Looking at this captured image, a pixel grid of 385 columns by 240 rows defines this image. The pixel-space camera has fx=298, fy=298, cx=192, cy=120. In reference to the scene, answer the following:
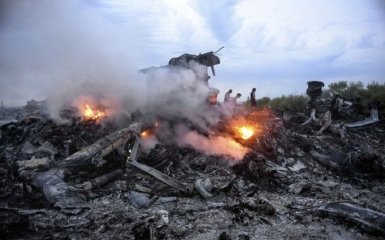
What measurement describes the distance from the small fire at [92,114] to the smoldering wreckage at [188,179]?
0.05 metres

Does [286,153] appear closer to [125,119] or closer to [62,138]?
[125,119]

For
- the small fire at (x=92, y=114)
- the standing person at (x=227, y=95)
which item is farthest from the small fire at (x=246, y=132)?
the small fire at (x=92, y=114)

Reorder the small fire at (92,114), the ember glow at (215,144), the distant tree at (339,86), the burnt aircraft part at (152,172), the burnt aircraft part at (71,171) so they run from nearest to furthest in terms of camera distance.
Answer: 1. the burnt aircraft part at (71,171)
2. the burnt aircraft part at (152,172)
3. the ember glow at (215,144)
4. the small fire at (92,114)
5. the distant tree at (339,86)

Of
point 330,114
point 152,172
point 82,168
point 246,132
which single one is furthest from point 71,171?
point 330,114

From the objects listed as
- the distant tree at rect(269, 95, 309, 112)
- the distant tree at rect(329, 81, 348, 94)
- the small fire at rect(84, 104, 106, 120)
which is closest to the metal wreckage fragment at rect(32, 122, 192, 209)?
the small fire at rect(84, 104, 106, 120)

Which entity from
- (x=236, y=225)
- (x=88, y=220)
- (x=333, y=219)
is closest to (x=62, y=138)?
(x=88, y=220)

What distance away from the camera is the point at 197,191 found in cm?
693

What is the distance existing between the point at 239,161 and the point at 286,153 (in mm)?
2242

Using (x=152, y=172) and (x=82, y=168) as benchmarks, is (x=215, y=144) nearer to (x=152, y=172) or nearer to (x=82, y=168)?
(x=152, y=172)

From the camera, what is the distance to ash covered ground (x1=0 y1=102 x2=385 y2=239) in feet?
16.9

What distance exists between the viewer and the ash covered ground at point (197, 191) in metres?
5.16

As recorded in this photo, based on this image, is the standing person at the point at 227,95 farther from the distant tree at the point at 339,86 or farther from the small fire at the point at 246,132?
the distant tree at the point at 339,86

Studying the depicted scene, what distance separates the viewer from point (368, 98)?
17594 mm

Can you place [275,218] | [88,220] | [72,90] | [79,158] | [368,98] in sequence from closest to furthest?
[88,220] < [275,218] < [79,158] < [72,90] < [368,98]
